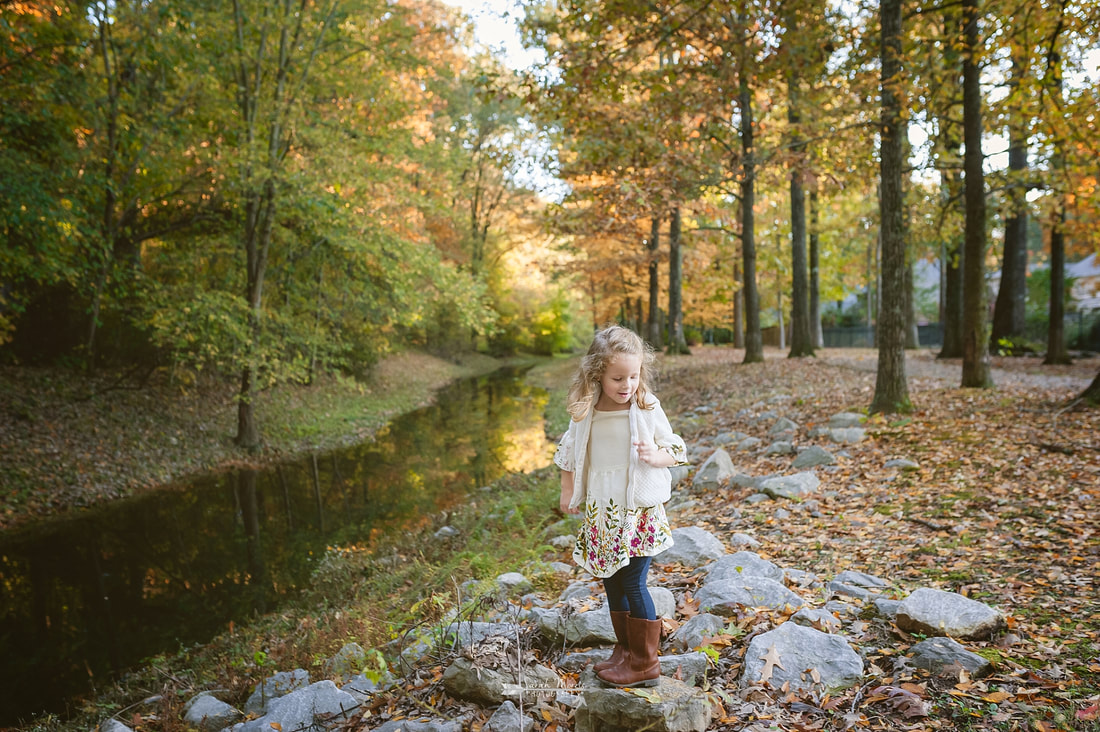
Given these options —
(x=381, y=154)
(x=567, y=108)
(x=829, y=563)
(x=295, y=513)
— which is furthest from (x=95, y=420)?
(x=829, y=563)

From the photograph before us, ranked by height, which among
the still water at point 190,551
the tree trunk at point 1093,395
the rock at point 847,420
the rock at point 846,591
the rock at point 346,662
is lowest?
the still water at point 190,551

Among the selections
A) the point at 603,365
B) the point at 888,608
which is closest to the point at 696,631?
the point at 888,608

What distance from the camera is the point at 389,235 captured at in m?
15.1

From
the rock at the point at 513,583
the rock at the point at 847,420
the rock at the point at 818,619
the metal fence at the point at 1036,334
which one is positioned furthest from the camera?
Answer: the metal fence at the point at 1036,334

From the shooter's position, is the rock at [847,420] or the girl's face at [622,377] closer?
the girl's face at [622,377]

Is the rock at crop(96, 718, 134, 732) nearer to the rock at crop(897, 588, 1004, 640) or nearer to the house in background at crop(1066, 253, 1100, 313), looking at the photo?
the rock at crop(897, 588, 1004, 640)

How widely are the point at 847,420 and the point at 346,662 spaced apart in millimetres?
7104

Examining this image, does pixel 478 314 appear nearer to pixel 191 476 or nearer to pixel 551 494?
pixel 191 476

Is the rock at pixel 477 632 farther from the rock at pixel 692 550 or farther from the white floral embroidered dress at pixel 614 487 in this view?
the rock at pixel 692 550

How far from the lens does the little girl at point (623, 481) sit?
3.07 meters

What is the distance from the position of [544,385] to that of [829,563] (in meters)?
21.9

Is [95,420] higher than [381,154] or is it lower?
lower

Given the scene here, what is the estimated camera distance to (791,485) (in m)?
6.56

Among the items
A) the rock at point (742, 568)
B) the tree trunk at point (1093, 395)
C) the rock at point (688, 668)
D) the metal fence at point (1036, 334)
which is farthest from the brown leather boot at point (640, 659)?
the metal fence at point (1036, 334)
